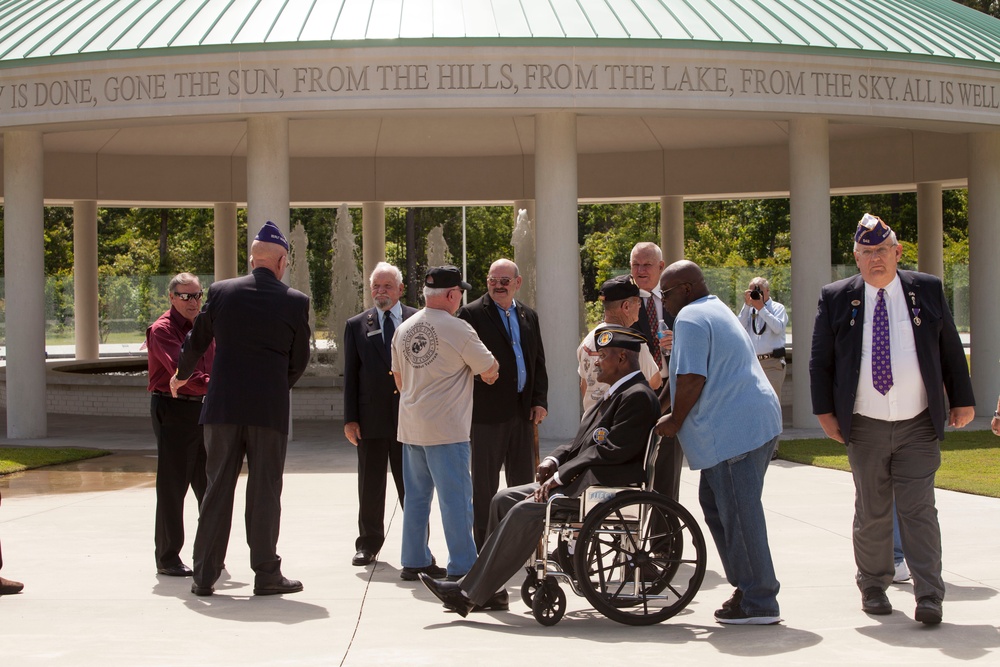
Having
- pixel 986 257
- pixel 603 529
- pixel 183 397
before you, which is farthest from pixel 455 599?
pixel 986 257

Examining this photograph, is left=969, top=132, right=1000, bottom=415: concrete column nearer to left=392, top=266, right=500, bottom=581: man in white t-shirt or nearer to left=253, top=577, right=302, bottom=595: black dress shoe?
left=392, top=266, right=500, bottom=581: man in white t-shirt

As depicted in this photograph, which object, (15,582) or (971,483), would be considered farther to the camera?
(971,483)

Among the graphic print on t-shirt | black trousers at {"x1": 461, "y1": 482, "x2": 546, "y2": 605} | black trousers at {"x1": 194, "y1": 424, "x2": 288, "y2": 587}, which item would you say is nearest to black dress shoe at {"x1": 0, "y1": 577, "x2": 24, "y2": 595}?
black trousers at {"x1": 194, "y1": 424, "x2": 288, "y2": 587}

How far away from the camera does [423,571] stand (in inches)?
296

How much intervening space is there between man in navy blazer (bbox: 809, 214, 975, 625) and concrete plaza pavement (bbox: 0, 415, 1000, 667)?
45cm

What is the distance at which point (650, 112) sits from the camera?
1458 centimetres

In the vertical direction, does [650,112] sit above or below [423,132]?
below

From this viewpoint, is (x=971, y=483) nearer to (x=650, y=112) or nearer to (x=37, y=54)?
(x=650, y=112)

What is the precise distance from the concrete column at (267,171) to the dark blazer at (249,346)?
Answer: 7489mm

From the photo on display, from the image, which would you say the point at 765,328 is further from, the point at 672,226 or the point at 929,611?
the point at 672,226

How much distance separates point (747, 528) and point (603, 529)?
A: 738mm

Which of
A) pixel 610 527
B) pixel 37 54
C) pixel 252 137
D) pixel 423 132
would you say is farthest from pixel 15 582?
pixel 423 132

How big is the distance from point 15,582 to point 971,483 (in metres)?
7.88

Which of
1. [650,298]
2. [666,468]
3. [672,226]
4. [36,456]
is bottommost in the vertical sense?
[36,456]
